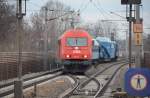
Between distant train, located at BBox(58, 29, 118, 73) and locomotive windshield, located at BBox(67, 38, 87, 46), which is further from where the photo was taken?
locomotive windshield, located at BBox(67, 38, 87, 46)

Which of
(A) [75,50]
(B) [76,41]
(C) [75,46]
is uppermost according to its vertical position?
(B) [76,41]

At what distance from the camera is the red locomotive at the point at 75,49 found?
42.2 m

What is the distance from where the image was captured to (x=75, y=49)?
42562 millimetres

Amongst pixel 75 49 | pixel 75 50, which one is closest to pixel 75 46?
pixel 75 49

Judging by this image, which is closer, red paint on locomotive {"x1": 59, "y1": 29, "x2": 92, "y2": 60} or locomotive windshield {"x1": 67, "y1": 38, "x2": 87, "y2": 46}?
red paint on locomotive {"x1": 59, "y1": 29, "x2": 92, "y2": 60}

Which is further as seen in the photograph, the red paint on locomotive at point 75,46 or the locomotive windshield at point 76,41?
the locomotive windshield at point 76,41

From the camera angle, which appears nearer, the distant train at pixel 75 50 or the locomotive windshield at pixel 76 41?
the distant train at pixel 75 50

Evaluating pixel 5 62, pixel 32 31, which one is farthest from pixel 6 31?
pixel 32 31

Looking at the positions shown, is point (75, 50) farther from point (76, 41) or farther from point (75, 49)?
point (76, 41)

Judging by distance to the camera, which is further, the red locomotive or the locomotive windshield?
the locomotive windshield

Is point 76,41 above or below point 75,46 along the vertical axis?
above

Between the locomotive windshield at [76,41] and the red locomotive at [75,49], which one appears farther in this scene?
the locomotive windshield at [76,41]

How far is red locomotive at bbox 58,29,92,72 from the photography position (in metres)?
42.2

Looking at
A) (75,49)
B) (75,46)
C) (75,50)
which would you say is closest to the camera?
(75,50)
